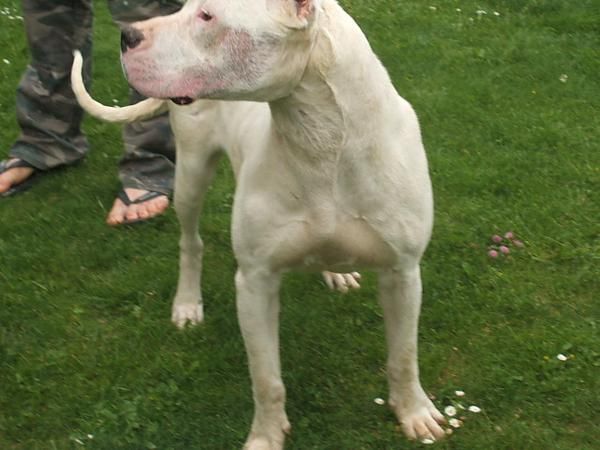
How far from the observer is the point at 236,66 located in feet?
8.39

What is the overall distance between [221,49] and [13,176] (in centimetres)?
340

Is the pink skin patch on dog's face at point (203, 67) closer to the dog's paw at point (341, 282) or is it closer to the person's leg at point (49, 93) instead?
the dog's paw at point (341, 282)

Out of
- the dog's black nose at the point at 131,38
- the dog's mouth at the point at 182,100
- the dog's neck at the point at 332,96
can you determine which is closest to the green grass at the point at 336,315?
the dog's neck at the point at 332,96

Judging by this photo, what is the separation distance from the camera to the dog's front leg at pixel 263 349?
3.24 metres

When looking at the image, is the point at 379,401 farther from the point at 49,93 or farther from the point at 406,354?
the point at 49,93

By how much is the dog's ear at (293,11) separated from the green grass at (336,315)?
1807mm

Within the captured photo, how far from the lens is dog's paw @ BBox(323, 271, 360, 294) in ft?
14.8

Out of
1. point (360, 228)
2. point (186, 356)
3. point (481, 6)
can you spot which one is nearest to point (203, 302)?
point (186, 356)

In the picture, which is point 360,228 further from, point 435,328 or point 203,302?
point 203,302

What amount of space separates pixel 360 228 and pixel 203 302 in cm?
168

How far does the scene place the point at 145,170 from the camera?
5371mm

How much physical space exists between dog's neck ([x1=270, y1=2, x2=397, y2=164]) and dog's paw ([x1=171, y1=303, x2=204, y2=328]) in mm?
1667

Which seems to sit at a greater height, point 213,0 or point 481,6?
point 213,0

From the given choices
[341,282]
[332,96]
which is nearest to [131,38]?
[332,96]
